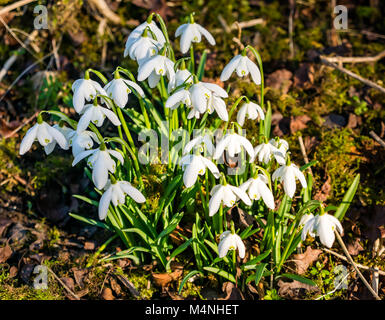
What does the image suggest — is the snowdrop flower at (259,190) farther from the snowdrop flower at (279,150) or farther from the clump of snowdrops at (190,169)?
the snowdrop flower at (279,150)

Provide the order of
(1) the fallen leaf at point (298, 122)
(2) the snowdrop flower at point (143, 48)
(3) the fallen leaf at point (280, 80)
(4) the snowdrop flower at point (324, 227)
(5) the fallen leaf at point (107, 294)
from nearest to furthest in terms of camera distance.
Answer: (4) the snowdrop flower at point (324, 227), (2) the snowdrop flower at point (143, 48), (5) the fallen leaf at point (107, 294), (1) the fallen leaf at point (298, 122), (3) the fallen leaf at point (280, 80)

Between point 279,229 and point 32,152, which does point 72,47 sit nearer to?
point 32,152

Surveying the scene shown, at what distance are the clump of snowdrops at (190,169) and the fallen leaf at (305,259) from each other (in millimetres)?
76

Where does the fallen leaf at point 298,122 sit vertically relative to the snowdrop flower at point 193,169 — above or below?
above

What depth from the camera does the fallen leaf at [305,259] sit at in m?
1.76

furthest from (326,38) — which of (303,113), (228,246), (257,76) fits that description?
(228,246)

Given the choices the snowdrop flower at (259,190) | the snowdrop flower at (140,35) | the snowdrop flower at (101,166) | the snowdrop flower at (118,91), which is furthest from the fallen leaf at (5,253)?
the snowdrop flower at (259,190)

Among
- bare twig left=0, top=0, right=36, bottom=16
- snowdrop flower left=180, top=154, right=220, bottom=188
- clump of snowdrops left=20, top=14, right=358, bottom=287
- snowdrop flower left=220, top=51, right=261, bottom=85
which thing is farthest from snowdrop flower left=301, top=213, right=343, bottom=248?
bare twig left=0, top=0, right=36, bottom=16

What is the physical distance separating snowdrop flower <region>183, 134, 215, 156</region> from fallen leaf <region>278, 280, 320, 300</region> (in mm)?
654

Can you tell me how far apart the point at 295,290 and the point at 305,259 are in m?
0.14

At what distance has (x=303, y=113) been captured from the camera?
7.77 feet

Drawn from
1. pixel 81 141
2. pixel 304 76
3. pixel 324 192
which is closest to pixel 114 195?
pixel 81 141

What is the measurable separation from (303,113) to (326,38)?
0.82 m

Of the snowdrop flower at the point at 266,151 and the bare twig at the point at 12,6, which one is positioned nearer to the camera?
the snowdrop flower at the point at 266,151
